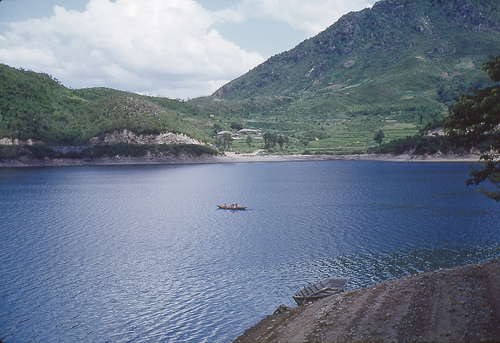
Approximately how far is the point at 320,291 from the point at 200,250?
23623 millimetres

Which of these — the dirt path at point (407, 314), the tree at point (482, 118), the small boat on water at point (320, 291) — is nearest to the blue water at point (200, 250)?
the small boat on water at point (320, 291)

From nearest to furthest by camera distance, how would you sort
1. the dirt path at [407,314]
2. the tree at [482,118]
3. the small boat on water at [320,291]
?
the dirt path at [407,314] < the tree at [482,118] < the small boat on water at [320,291]

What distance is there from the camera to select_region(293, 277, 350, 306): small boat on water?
3366 centimetres

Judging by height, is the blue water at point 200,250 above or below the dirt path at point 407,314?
below

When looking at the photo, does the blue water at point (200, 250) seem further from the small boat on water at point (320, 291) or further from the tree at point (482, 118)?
the tree at point (482, 118)

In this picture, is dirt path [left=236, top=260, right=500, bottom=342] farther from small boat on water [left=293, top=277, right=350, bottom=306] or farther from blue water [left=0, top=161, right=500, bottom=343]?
blue water [left=0, top=161, right=500, bottom=343]

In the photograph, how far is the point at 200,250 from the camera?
2142 inches

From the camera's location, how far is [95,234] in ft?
209

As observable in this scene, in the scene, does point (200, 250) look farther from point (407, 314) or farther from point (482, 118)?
point (482, 118)

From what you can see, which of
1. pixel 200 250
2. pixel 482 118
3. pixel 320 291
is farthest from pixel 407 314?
pixel 200 250

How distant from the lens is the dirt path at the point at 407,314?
21984mm

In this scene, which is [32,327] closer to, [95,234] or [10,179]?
[95,234]

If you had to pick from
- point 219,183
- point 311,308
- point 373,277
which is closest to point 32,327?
point 311,308

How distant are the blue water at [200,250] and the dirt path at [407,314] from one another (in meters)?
5.63
